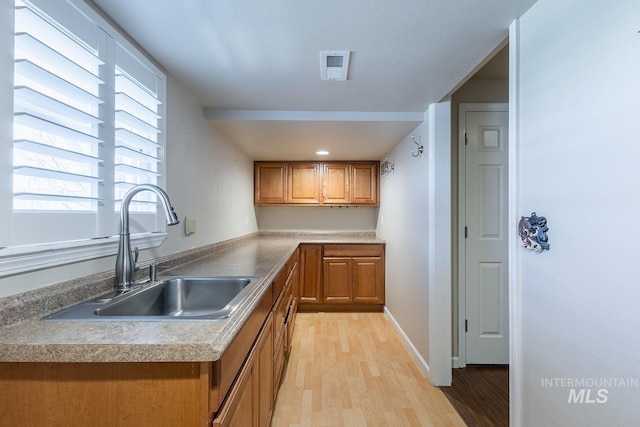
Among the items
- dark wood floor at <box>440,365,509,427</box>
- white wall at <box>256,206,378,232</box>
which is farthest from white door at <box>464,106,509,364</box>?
white wall at <box>256,206,378,232</box>

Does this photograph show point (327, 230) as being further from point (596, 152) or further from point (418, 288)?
point (596, 152)

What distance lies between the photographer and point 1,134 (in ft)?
2.67

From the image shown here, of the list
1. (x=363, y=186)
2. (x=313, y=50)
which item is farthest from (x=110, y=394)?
(x=363, y=186)

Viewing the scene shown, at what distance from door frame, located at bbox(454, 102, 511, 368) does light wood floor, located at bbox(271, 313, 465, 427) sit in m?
0.45

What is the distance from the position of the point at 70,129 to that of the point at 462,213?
2.46 meters

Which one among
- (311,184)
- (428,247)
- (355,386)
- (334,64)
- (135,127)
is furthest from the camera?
(311,184)

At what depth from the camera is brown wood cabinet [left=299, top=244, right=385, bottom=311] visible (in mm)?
3631

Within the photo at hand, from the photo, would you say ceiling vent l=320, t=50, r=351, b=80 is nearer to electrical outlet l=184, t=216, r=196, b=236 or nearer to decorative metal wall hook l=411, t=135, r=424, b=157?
decorative metal wall hook l=411, t=135, r=424, b=157

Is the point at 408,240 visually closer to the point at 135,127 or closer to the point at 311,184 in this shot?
the point at 311,184

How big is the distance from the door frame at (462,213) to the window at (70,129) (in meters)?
2.22

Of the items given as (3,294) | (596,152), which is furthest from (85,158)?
(596,152)

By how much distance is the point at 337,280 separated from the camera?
143 inches

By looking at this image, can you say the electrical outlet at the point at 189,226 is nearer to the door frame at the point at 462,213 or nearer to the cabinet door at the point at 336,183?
the door frame at the point at 462,213

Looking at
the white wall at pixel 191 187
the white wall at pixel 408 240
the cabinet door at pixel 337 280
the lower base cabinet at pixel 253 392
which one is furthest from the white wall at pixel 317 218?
the lower base cabinet at pixel 253 392
